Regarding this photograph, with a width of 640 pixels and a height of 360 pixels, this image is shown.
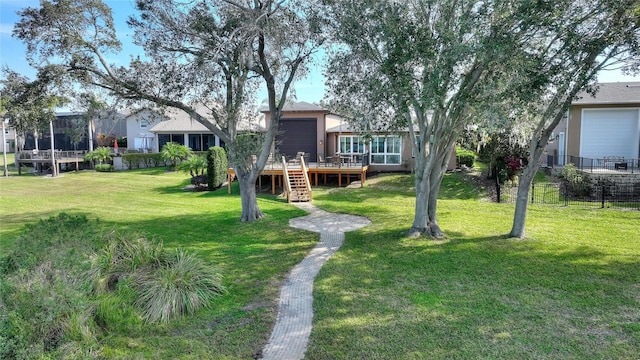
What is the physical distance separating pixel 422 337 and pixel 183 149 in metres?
26.6

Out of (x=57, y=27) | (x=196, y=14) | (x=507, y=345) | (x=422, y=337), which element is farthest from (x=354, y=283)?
(x=57, y=27)

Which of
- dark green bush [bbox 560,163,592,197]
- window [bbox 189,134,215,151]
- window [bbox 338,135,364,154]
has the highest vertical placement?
window [bbox 189,134,215,151]

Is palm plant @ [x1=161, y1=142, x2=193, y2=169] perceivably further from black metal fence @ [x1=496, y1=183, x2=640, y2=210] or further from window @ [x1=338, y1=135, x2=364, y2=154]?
black metal fence @ [x1=496, y1=183, x2=640, y2=210]

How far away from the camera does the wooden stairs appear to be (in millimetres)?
17859

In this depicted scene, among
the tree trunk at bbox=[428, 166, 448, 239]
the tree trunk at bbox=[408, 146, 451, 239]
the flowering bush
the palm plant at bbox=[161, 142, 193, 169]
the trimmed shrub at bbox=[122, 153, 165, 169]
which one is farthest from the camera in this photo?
the trimmed shrub at bbox=[122, 153, 165, 169]

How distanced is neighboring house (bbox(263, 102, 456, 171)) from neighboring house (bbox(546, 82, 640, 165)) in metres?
8.55

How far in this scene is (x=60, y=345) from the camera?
443 cm

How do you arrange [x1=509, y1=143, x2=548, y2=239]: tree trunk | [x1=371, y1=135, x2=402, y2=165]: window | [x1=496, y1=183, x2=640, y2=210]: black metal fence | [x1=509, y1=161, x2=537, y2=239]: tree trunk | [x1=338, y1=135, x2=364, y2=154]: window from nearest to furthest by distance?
1. [x1=509, y1=143, x2=548, y2=239]: tree trunk
2. [x1=509, y1=161, x2=537, y2=239]: tree trunk
3. [x1=496, y1=183, x2=640, y2=210]: black metal fence
4. [x1=371, y1=135, x2=402, y2=165]: window
5. [x1=338, y1=135, x2=364, y2=154]: window

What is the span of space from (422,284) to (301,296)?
2367 mm

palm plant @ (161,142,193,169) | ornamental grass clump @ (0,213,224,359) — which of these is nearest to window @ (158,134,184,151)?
palm plant @ (161,142,193,169)

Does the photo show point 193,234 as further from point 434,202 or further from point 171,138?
point 171,138

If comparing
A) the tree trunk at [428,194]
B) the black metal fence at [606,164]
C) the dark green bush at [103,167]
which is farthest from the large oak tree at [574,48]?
the dark green bush at [103,167]

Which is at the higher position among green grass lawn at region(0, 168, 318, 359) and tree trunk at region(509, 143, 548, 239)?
tree trunk at region(509, 143, 548, 239)

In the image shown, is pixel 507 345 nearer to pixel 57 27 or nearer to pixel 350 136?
pixel 57 27
